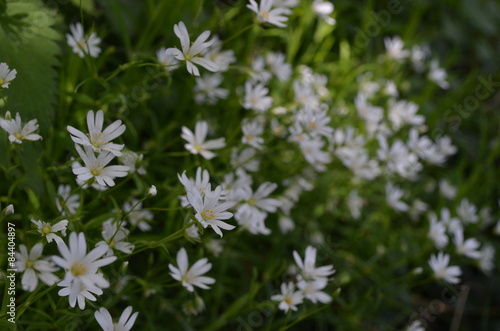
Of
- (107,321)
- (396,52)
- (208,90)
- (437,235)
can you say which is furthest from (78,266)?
(396,52)

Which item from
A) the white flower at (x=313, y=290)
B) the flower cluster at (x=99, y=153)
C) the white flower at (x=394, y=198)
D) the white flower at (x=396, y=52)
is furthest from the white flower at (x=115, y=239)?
the white flower at (x=396, y=52)

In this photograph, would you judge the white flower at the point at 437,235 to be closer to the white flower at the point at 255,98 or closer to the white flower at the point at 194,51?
the white flower at the point at 255,98

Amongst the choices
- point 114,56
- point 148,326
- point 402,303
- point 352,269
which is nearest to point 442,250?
point 402,303

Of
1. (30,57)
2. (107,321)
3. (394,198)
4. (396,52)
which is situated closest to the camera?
(107,321)

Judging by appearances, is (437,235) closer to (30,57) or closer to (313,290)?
(313,290)

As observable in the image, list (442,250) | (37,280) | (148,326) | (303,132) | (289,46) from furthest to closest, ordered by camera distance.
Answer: (289,46) < (442,250) < (303,132) < (148,326) < (37,280)

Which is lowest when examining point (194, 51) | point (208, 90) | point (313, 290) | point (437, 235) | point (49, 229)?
point (437, 235)

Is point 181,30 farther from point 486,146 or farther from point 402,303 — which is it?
point 486,146
